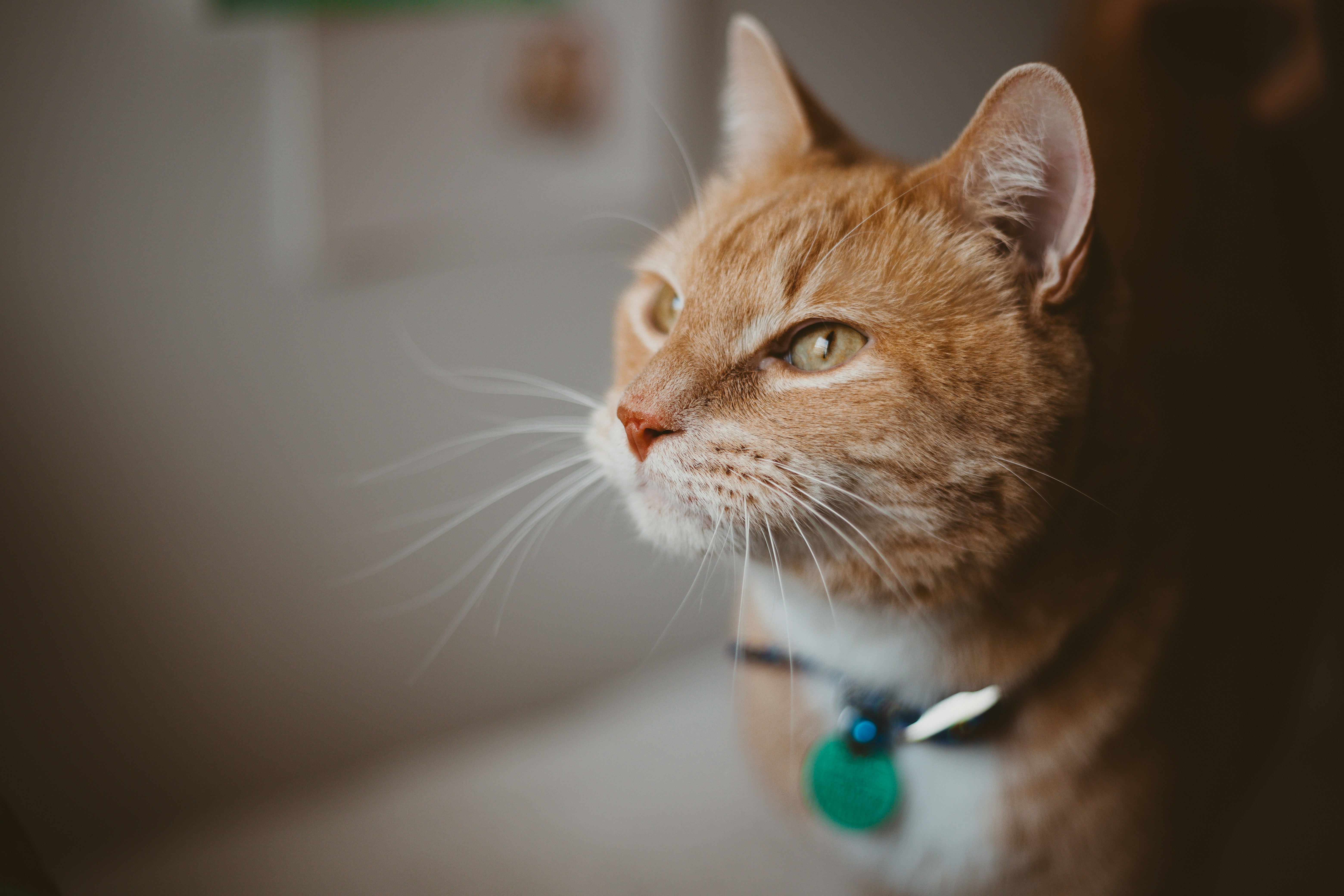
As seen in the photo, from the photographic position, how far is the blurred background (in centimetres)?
94

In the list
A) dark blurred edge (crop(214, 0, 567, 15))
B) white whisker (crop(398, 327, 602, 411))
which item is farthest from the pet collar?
dark blurred edge (crop(214, 0, 567, 15))

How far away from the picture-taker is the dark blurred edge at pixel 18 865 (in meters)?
0.46

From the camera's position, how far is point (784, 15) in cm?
135

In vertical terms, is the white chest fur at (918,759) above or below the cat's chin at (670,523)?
below

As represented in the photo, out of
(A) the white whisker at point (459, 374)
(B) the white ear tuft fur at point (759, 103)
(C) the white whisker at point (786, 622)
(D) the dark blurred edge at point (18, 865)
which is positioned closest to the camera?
(D) the dark blurred edge at point (18, 865)

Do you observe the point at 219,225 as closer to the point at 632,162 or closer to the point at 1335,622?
the point at 632,162

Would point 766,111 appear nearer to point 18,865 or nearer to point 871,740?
point 871,740

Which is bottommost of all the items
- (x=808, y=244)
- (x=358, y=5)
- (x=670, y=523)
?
(x=670, y=523)

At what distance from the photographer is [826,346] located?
0.61 m

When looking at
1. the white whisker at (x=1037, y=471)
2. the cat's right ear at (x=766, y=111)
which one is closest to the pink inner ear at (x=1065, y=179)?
the white whisker at (x=1037, y=471)

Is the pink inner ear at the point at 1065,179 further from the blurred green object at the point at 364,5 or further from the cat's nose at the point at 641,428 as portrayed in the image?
the blurred green object at the point at 364,5

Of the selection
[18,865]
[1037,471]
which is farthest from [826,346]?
[18,865]

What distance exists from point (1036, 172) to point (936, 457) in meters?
0.19

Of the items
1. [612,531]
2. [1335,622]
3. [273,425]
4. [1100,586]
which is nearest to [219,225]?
[273,425]
